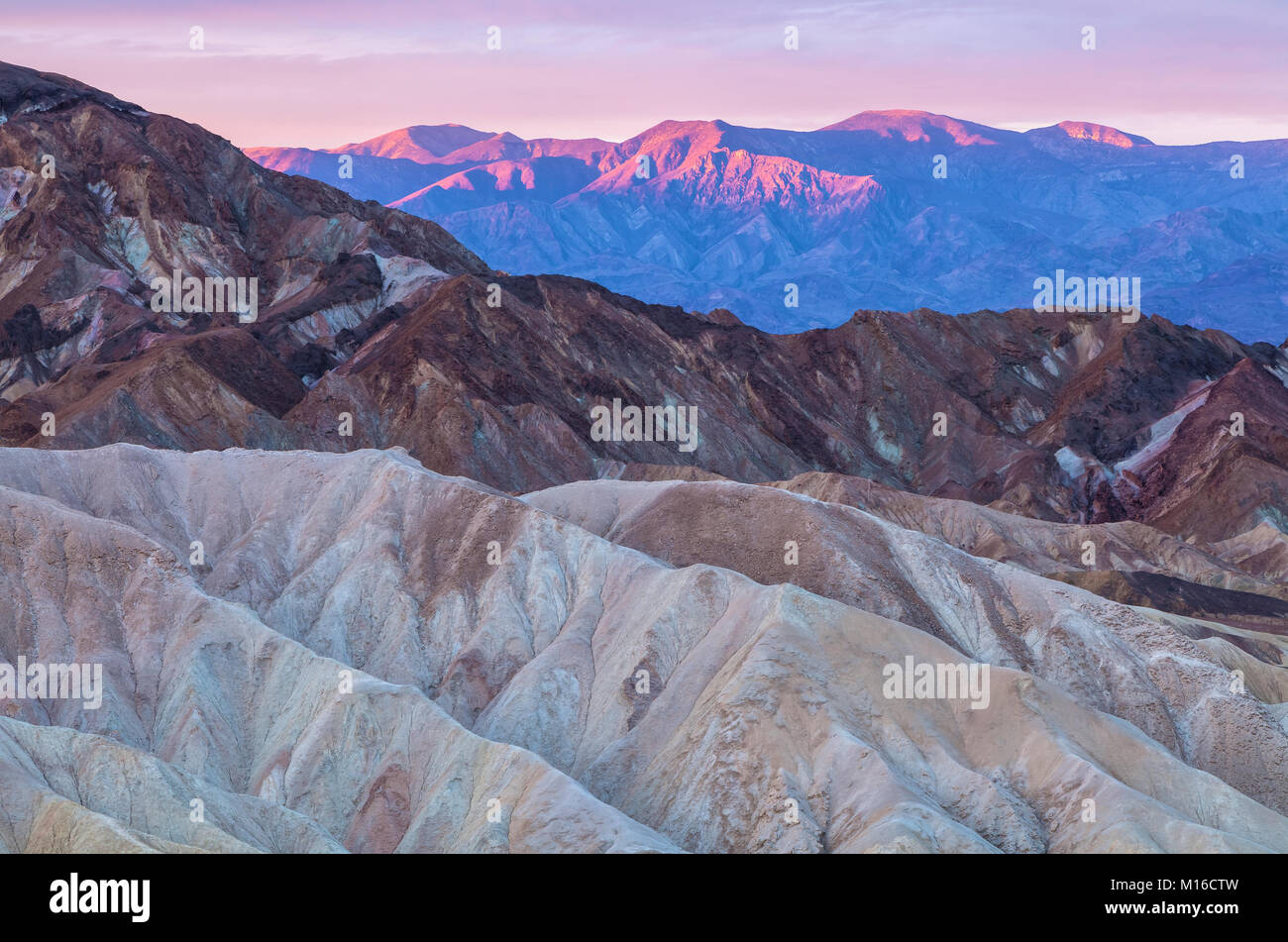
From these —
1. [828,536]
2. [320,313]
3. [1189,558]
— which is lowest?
[1189,558]

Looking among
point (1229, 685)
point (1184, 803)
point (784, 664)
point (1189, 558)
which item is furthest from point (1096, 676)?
point (1189, 558)

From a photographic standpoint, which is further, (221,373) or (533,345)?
(533,345)

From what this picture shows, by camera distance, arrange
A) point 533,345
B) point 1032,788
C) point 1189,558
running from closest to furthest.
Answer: point 1032,788
point 1189,558
point 533,345

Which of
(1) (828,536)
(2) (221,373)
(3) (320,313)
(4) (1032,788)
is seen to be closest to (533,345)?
(3) (320,313)
